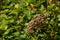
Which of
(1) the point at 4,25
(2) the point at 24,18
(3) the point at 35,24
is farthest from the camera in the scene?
(2) the point at 24,18

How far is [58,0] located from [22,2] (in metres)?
0.66

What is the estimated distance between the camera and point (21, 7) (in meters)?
3.52

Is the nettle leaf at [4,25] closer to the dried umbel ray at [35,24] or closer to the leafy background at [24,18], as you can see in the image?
the leafy background at [24,18]

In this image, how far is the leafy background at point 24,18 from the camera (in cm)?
286

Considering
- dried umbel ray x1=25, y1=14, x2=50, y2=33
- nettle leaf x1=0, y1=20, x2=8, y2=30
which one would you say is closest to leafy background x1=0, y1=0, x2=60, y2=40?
nettle leaf x1=0, y1=20, x2=8, y2=30

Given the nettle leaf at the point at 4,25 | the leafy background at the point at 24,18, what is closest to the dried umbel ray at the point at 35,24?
the leafy background at the point at 24,18

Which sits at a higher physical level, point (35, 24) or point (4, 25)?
point (4, 25)

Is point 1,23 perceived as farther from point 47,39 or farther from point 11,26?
point 47,39

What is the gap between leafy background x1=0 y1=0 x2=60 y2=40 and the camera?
9.37 ft

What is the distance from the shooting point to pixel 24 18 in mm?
3283

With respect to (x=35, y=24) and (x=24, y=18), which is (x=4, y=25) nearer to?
(x=24, y=18)

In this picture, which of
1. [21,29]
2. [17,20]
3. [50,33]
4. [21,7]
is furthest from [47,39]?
[21,7]

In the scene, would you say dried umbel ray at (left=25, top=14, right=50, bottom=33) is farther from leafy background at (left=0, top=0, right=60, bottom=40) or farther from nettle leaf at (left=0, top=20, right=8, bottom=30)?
nettle leaf at (left=0, top=20, right=8, bottom=30)

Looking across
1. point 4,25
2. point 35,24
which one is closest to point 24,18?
point 4,25
